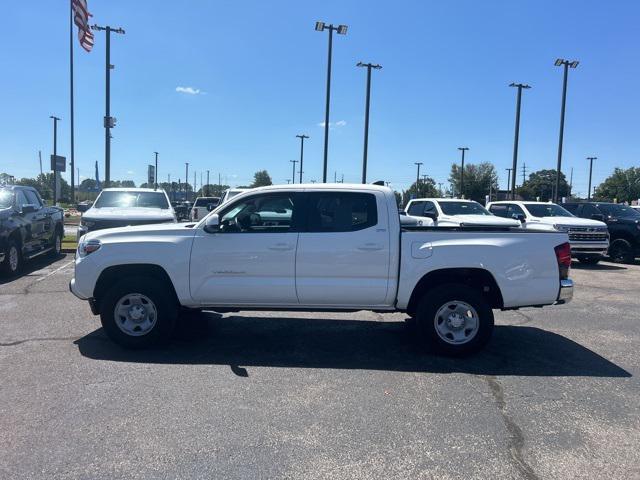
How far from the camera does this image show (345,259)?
574 cm

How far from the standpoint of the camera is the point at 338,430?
4047 millimetres

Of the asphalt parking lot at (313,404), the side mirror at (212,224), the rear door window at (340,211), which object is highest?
the rear door window at (340,211)

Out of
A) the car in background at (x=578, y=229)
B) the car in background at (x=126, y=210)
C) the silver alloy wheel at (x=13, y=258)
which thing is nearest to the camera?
the silver alloy wheel at (x=13, y=258)

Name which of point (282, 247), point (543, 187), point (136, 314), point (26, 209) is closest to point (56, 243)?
point (26, 209)

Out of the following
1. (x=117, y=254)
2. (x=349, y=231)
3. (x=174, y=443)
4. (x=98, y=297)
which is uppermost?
(x=349, y=231)

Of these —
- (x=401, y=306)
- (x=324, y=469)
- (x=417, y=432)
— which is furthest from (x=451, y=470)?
(x=401, y=306)

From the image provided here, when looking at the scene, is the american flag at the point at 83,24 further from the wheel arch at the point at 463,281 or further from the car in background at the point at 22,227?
the wheel arch at the point at 463,281

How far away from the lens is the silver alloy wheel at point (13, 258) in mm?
10586

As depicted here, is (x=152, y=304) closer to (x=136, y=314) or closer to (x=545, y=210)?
(x=136, y=314)

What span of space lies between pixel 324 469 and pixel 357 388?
4.78 ft

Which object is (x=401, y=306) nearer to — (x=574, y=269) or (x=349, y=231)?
(x=349, y=231)

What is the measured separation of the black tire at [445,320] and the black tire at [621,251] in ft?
41.1

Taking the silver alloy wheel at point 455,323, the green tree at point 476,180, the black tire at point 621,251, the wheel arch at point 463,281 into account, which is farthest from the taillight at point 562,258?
the green tree at point 476,180

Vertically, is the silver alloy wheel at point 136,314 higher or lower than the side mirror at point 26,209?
lower
